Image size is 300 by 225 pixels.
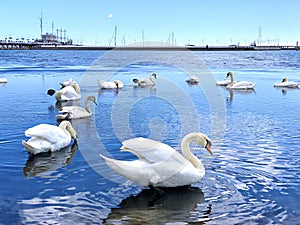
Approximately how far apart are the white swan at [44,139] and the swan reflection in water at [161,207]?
97.1 inches

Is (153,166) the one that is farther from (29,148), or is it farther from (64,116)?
(64,116)

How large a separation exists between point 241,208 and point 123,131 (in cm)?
472

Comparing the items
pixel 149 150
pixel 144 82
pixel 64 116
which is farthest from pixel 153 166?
pixel 144 82

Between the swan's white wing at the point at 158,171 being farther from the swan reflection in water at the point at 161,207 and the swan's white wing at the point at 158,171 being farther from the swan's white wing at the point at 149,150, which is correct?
the swan reflection in water at the point at 161,207

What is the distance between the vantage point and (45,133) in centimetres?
754

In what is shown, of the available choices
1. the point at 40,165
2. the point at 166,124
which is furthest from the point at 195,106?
the point at 40,165

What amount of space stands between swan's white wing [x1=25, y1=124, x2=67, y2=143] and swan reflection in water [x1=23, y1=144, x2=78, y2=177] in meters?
0.27

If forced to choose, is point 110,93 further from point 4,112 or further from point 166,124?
point 166,124

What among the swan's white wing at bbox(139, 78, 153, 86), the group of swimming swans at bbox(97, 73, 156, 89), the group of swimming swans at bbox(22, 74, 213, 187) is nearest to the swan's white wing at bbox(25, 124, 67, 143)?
the group of swimming swans at bbox(22, 74, 213, 187)

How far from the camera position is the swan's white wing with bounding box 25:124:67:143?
7.39 meters

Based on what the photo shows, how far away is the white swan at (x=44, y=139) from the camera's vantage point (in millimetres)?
7332

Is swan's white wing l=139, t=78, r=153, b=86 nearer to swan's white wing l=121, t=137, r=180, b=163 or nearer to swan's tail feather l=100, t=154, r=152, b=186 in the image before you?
swan's white wing l=121, t=137, r=180, b=163

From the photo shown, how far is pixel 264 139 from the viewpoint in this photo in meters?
8.73

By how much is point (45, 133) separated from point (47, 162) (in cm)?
64
